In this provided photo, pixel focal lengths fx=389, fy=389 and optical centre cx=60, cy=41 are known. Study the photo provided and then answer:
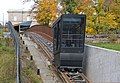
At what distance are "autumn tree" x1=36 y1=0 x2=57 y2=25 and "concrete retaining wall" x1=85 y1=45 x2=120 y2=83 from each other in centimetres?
3582

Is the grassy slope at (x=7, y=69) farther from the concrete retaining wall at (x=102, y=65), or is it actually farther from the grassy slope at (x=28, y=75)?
the concrete retaining wall at (x=102, y=65)

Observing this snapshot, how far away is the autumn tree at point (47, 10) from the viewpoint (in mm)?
59491

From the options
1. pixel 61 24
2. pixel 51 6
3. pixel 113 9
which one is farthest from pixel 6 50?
pixel 51 6

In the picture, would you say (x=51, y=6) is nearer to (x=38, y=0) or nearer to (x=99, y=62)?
(x=38, y=0)

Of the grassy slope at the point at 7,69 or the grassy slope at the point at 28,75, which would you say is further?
the grassy slope at the point at 28,75

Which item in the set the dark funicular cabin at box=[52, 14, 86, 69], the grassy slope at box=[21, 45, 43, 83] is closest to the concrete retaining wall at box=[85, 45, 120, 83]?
the dark funicular cabin at box=[52, 14, 86, 69]

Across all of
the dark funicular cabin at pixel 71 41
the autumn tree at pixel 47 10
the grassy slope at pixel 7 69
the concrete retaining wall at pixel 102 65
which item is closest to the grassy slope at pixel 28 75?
the grassy slope at pixel 7 69

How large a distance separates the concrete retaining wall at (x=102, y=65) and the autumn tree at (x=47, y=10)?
35.8 m

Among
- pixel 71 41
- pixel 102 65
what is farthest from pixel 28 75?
pixel 71 41

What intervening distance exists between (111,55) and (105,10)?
3537 centimetres

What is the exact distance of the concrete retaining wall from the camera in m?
16.1

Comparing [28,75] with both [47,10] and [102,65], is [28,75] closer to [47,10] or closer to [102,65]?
[102,65]

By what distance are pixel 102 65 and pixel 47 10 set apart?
42648mm

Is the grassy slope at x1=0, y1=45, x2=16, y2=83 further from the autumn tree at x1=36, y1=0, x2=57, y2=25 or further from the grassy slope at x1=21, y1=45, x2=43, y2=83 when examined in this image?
the autumn tree at x1=36, y1=0, x2=57, y2=25
